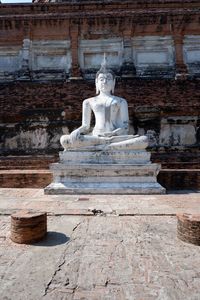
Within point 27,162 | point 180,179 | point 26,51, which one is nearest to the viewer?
point 180,179

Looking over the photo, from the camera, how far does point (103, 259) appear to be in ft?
8.04

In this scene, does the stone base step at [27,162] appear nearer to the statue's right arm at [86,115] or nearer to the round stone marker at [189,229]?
the statue's right arm at [86,115]

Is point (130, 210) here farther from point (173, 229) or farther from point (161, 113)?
point (161, 113)

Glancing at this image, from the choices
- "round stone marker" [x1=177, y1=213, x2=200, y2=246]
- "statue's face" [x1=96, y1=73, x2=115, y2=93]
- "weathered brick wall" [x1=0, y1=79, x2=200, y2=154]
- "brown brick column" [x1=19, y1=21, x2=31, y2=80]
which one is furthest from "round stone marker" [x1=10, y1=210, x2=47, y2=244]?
"brown brick column" [x1=19, y1=21, x2=31, y2=80]

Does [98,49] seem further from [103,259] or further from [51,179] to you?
[103,259]

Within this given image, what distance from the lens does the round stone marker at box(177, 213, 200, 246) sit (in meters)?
2.75

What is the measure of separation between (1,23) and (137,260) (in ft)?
44.7

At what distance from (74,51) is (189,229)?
1249 cm

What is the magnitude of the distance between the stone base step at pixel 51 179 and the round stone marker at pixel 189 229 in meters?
3.79

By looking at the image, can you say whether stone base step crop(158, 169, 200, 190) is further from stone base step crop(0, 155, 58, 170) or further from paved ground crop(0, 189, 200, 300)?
stone base step crop(0, 155, 58, 170)

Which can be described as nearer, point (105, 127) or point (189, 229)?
point (189, 229)

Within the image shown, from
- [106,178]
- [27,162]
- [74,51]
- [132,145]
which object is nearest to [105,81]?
[132,145]

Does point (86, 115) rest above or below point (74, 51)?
below

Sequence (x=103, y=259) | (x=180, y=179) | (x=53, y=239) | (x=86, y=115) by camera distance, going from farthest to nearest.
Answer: (x=86, y=115)
(x=180, y=179)
(x=53, y=239)
(x=103, y=259)
